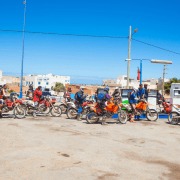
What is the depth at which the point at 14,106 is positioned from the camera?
443 inches

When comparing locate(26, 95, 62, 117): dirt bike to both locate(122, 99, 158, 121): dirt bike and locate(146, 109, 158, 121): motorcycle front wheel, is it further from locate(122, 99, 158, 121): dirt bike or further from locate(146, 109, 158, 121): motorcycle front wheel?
locate(146, 109, 158, 121): motorcycle front wheel

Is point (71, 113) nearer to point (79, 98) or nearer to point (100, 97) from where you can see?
point (79, 98)

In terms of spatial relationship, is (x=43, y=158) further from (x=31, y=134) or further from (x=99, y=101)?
(x=99, y=101)

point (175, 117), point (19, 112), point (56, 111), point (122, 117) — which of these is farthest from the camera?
point (56, 111)

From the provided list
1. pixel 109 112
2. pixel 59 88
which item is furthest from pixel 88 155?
pixel 59 88

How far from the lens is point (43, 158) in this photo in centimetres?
516

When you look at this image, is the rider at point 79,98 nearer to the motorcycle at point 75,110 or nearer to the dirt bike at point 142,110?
the motorcycle at point 75,110

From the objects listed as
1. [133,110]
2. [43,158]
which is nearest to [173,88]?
[133,110]

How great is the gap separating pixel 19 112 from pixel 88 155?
7052 mm

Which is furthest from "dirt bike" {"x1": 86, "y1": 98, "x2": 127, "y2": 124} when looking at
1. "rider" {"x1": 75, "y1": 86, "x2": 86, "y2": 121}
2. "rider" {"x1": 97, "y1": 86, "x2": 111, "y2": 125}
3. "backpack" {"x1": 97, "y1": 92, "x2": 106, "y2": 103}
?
"rider" {"x1": 75, "y1": 86, "x2": 86, "y2": 121}

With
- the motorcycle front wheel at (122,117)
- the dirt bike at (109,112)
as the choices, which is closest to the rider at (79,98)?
the dirt bike at (109,112)

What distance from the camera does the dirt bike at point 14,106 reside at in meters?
11.1

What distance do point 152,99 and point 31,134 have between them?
8.61 m

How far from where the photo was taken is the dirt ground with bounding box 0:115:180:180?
4.38m
